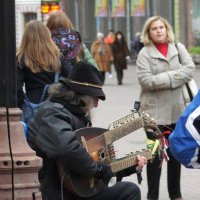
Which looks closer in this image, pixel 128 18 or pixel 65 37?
pixel 65 37

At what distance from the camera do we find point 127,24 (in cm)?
4534

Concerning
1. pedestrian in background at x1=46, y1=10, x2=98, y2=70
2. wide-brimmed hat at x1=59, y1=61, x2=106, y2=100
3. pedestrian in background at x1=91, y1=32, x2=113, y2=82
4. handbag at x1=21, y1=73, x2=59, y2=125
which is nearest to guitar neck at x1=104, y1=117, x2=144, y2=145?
wide-brimmed hat at x1=59, y1=61, x2=106, y2=100

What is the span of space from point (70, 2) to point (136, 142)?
35741 millimetres

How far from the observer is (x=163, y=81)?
326 inches

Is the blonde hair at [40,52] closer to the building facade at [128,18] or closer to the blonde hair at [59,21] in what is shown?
the blonde hair at [59,21]

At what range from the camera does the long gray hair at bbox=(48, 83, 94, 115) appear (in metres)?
5.48

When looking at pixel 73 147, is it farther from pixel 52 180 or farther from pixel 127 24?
pixel 127 24

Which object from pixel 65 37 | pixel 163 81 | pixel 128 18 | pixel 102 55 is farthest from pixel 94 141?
pixel 128 18

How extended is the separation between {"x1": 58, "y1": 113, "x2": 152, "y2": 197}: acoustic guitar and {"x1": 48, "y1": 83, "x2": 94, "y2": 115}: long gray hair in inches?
7.9

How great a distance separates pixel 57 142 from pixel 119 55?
2306cm

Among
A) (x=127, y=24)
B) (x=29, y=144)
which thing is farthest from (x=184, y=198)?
(x=127, y=24)

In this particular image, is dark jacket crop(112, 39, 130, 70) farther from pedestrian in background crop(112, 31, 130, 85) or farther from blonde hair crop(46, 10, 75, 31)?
blonde hair crop(46, 10, 75, 31)

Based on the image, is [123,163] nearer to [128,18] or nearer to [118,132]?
[118,132]

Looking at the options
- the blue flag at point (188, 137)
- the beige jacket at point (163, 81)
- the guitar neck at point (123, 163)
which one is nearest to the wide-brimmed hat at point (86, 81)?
the guitar neck at point (123, 163)
